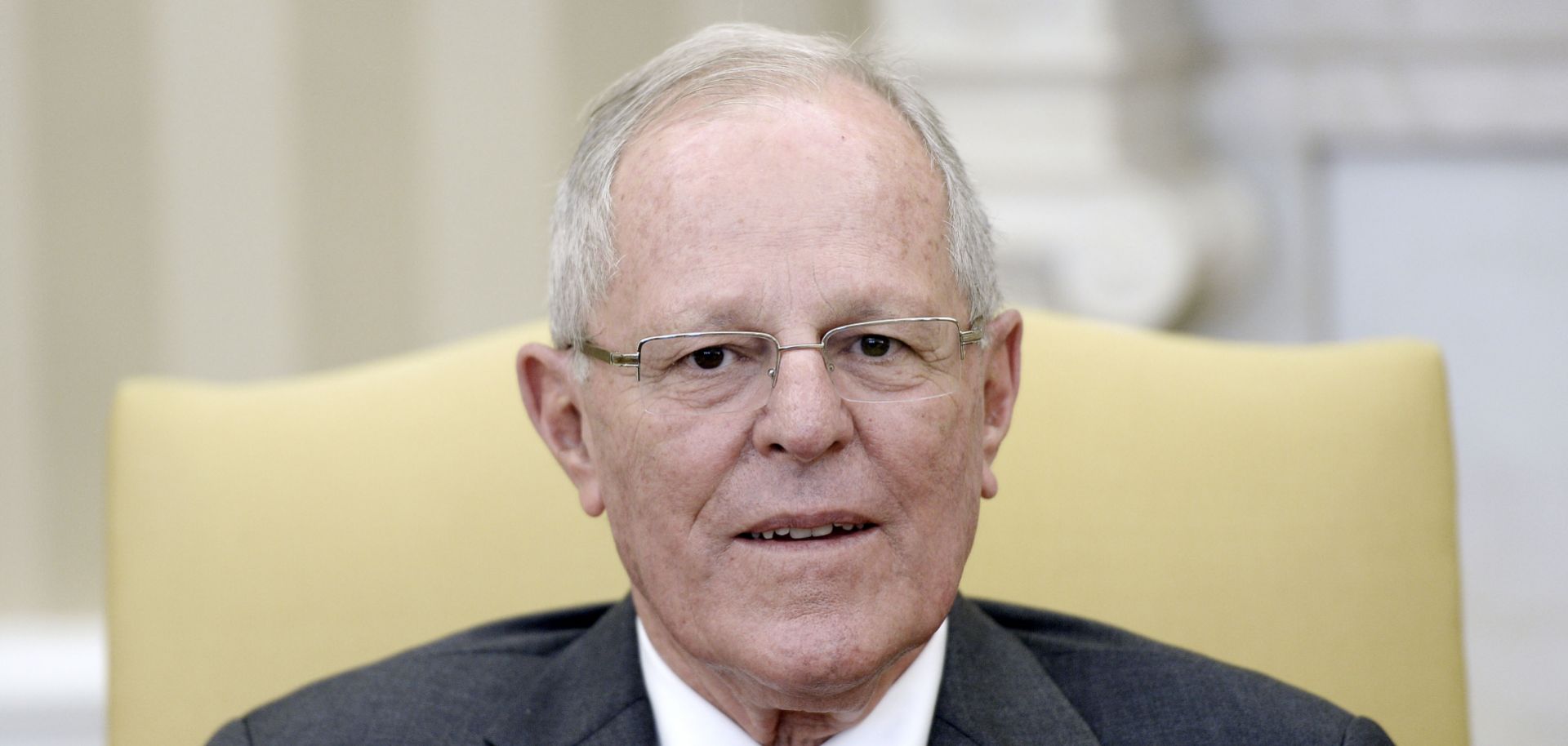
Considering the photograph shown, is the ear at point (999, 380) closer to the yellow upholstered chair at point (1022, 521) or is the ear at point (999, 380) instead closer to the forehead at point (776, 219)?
the forehead at point (776, 219)

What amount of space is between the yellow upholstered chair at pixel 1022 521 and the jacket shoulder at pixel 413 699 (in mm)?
164

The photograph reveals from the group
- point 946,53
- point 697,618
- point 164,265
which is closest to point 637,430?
point 697,618

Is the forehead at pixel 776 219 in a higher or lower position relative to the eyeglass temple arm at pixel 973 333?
higher

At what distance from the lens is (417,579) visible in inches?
72.0

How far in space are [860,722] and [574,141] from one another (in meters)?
1.82

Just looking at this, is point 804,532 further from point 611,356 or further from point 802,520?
point 611,356

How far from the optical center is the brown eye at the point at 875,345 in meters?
1.37

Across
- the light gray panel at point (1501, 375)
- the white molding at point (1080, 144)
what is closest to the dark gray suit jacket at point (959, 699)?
the white molding at point (1080, 144)

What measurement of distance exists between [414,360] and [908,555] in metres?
0.87

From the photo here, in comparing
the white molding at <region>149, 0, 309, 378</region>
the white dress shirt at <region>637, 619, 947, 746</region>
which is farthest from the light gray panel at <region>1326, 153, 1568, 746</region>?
the white molding at <region>149, 0, 309, 378</region>

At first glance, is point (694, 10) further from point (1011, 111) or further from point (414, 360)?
point (414, 360)

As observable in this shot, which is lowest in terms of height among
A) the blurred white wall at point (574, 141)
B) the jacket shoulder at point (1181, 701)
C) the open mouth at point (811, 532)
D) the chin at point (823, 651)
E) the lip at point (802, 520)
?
the jacket shoulder at point (1181, 701)

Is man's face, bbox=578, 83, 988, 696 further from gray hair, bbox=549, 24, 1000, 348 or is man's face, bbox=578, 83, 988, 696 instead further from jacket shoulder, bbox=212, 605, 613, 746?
jacket shoulder, bbox=212, 605, 613, 746

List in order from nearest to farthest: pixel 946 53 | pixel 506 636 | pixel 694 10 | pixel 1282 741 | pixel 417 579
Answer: pixel 1282 741, pixel 506 636, pixel 417 579, pixel 946 53, pixel 694 10
